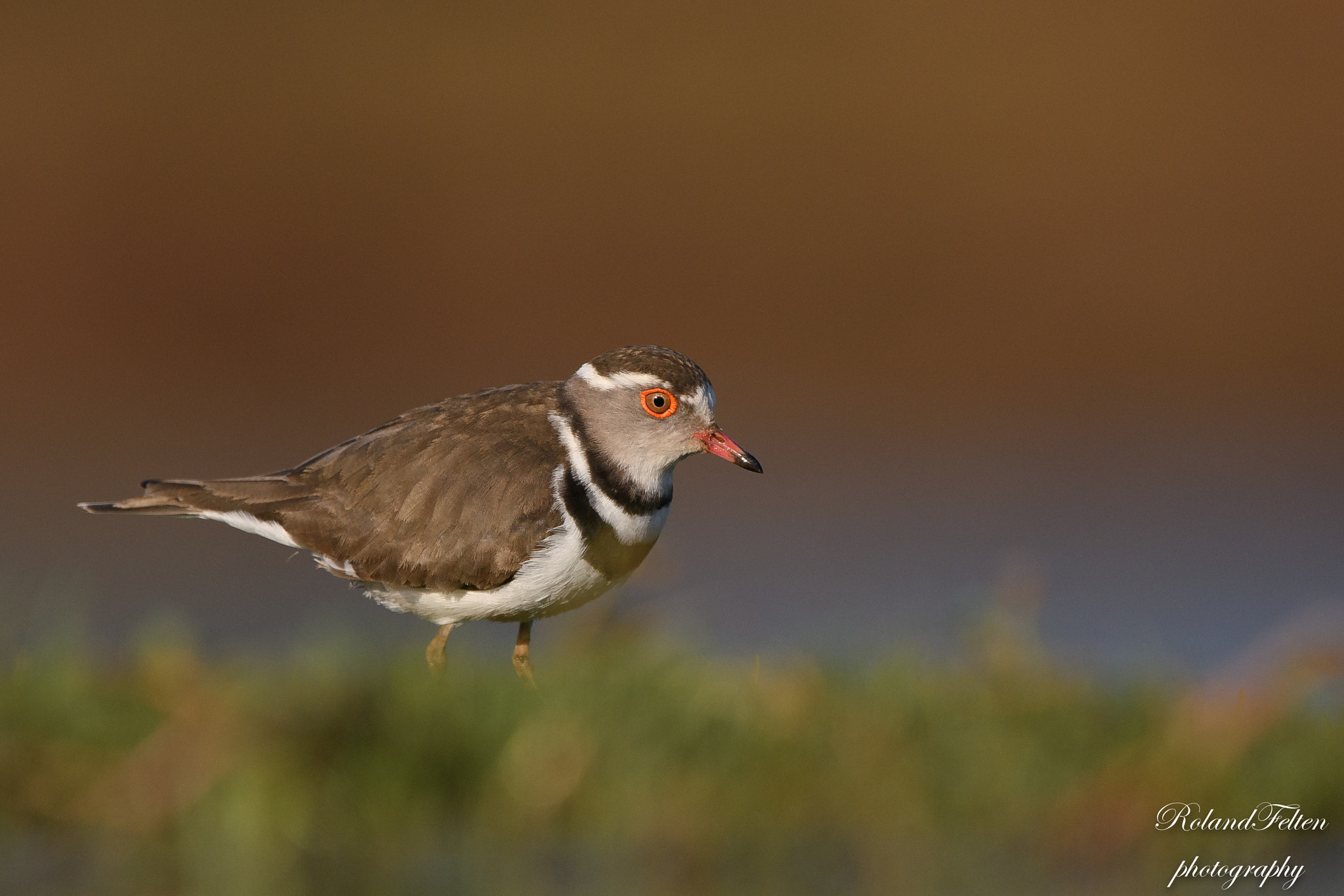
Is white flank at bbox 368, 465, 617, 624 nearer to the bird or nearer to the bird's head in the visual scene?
the bird

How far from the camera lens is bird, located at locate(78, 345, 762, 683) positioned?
246 inches

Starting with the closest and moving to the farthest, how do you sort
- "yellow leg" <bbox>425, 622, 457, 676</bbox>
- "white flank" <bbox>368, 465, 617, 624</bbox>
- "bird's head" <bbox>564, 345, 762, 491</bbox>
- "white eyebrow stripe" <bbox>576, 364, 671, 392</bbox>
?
"yellow leg" <bbox>425, 622, 457, 676</bbox>
"white flank" <bbox>368, 465, 617, 624</bbox>
"bird's head" <bbox>564, 345, 762, 491</bbox>
"white eyebrow stripe" <bbox>576, 364, 671, 392</bbox>

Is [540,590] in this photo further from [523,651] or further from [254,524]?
[254,524]

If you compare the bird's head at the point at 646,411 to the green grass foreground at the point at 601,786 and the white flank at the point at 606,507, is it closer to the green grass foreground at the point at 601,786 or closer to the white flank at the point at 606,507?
the white flank at the point at 606,507

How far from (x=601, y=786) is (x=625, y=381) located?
110 inches

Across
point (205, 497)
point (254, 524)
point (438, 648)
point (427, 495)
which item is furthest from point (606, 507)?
point (205, 497)

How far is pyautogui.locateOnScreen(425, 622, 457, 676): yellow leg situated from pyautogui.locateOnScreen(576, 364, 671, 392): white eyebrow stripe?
1.22 metres

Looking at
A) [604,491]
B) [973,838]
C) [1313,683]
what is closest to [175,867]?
[973,838]

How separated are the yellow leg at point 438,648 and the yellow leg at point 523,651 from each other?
281mm

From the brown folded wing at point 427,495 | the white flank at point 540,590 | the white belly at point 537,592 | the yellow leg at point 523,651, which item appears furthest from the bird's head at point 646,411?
the yellow leg at point 523,651

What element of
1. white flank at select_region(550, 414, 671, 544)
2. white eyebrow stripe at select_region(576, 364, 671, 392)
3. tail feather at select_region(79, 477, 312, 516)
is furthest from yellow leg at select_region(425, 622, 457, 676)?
white eyebrow stripe at select_region(576, 364, 671, 392)

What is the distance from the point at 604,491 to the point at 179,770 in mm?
2613

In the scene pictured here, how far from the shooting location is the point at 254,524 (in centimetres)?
693

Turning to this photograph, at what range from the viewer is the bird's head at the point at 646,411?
22.2ft
